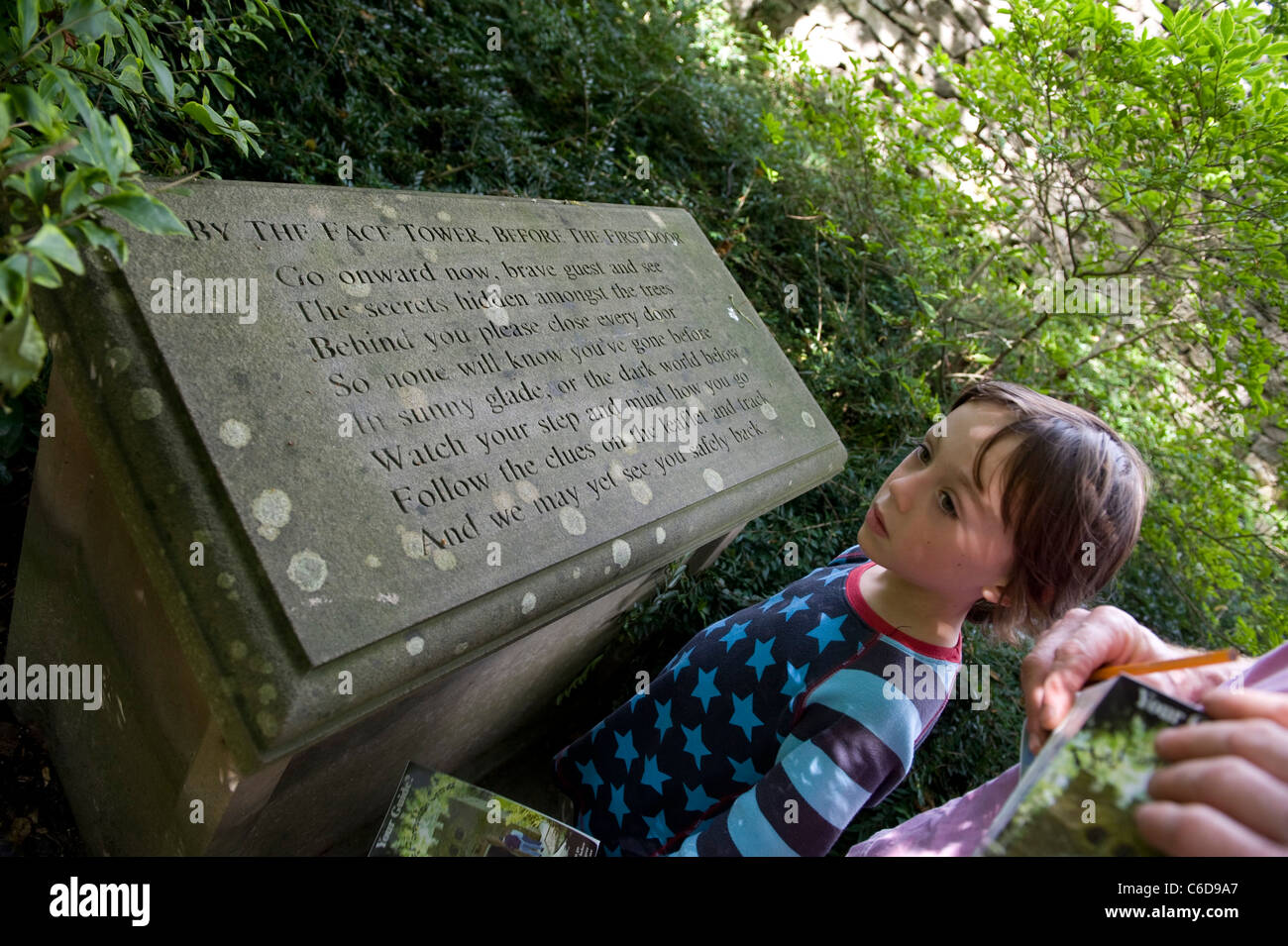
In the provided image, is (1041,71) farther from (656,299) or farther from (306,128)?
(306,128)

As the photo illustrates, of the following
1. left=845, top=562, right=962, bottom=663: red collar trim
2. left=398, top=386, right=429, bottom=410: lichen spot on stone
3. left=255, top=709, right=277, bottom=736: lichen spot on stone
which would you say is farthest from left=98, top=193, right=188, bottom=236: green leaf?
left=845, top=562, right=962, bottom=663: red collar trim

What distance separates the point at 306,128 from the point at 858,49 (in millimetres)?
5257

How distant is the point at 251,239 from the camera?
4.50ft

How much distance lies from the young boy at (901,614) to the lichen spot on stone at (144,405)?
1197mm

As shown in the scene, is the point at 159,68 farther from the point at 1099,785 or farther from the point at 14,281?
the point at 1099,785

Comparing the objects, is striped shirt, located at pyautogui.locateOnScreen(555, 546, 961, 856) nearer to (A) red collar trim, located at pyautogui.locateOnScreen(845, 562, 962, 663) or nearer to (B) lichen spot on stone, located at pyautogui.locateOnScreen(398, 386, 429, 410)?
(A) red collar trim, located at pyautogui.locateOnScreen(845, 562, 962, 663)

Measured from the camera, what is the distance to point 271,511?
1.15 metres

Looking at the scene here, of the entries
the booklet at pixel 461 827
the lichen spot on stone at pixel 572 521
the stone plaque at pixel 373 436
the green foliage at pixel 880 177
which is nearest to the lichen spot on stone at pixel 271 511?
the stone plaque at pixel 373 436

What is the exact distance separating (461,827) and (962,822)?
0.87 metres

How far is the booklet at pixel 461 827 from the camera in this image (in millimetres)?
1427

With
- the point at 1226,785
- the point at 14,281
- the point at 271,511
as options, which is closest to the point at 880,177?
the point at 271,511

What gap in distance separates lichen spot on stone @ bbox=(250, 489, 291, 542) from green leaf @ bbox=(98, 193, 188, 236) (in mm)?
380

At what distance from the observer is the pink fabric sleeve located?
111cm
